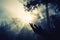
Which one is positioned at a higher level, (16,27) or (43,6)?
(43,6)

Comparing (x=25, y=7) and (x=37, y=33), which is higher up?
(x=25, y=7)

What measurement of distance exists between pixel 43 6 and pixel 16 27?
434mm

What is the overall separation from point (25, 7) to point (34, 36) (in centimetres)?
38

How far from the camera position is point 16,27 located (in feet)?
5.52

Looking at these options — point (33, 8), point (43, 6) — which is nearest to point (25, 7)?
point (33, 8)

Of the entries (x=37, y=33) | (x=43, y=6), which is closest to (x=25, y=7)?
(x=43, y=6)

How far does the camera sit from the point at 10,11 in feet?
5.59

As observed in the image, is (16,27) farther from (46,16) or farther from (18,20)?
(46,16)

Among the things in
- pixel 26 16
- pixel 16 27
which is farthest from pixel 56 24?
pixel 16 27

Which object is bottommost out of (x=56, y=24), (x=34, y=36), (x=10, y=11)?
(x=34, y=36)

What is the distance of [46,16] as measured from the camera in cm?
173

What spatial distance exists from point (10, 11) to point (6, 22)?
145 millimetres

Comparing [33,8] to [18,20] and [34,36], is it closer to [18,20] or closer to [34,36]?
[18,20]

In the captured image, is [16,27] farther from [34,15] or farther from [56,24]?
[56,24]
